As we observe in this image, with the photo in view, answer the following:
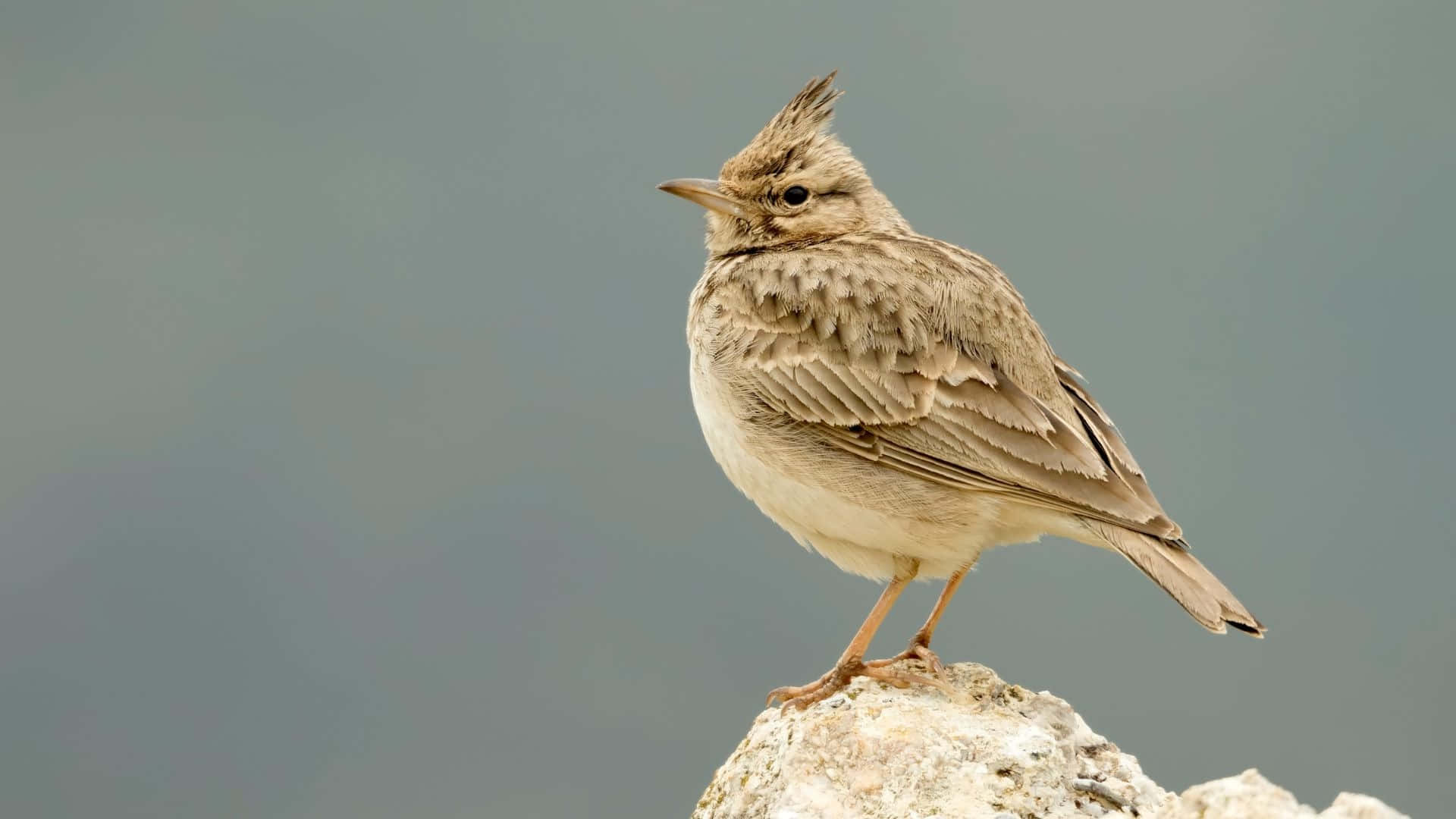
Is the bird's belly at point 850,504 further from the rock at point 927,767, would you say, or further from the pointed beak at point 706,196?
the pointed beak at point 706,196

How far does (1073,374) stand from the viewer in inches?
336

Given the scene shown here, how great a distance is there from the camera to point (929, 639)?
7.90 meters

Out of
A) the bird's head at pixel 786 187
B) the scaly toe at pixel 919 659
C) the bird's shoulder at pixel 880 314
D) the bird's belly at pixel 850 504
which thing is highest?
the bird's head at pixel 786 187

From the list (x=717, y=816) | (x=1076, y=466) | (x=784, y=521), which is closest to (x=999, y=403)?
(x=1076, y=466)

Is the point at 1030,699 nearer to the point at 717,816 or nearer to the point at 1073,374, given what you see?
the point at 717,816

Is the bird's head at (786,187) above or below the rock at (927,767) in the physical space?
above

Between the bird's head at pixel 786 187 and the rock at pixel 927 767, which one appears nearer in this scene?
the rock at pixel 927 767

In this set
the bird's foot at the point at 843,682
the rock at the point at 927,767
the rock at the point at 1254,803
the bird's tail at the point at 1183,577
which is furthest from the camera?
the bird's foot at the point at 843,682

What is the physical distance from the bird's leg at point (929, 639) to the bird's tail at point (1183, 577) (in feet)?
3.21

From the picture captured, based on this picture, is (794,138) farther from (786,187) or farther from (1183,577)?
(1183,577)

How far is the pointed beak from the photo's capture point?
923 centimetres

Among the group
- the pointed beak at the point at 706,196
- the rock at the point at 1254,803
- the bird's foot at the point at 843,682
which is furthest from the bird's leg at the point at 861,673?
the pointed beak at the point at 706,196

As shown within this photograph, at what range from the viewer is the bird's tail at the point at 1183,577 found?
21.4 ft

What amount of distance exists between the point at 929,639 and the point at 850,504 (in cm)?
88
